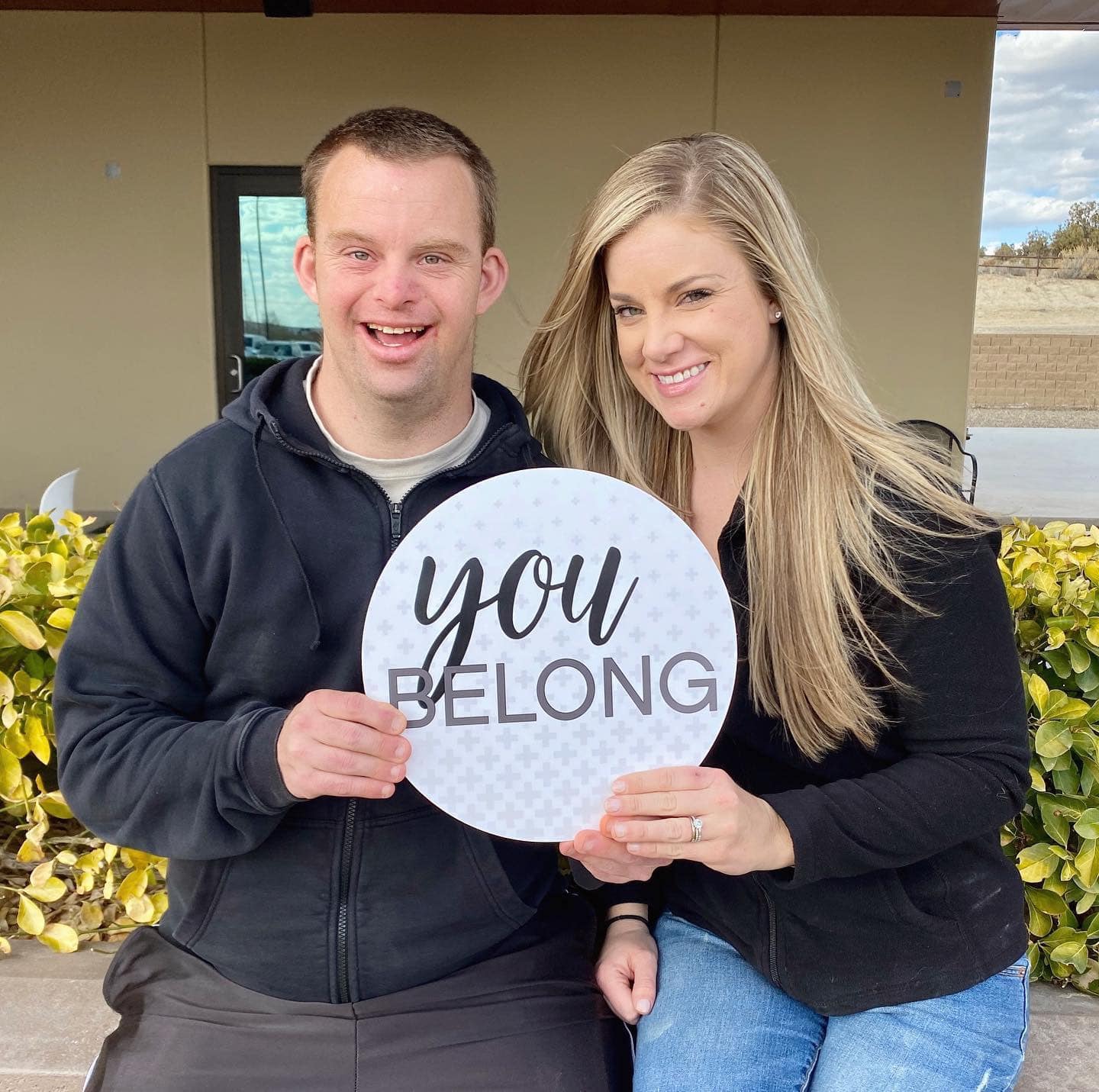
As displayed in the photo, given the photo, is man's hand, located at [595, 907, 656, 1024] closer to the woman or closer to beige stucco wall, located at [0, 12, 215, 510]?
the woman

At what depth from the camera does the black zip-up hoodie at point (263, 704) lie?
4.30 feet

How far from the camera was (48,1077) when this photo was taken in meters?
1.54

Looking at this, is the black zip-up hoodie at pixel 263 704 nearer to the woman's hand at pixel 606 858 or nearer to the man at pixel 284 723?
the man at pixel 284 723

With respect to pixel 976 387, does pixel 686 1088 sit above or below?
below

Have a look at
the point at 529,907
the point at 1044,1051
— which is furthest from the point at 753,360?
the point at 1044,1051

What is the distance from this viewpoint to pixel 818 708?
1343mm

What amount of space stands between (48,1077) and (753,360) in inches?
57.0

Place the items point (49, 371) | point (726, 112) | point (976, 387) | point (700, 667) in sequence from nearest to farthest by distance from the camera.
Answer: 1. point (700, 667)
2. point (726, 112)
3. point (49, 371)
4. point (976, 387)

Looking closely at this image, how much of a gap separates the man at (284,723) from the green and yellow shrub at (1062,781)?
2.80 ft

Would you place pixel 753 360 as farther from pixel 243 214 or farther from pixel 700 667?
pixel 243 214

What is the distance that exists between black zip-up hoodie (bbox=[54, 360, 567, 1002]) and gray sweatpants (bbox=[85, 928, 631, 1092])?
0.03 m

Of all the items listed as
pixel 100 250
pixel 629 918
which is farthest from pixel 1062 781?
pixel 100 250

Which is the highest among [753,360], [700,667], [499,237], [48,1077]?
[499,237]

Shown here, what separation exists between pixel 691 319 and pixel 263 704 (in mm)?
741
